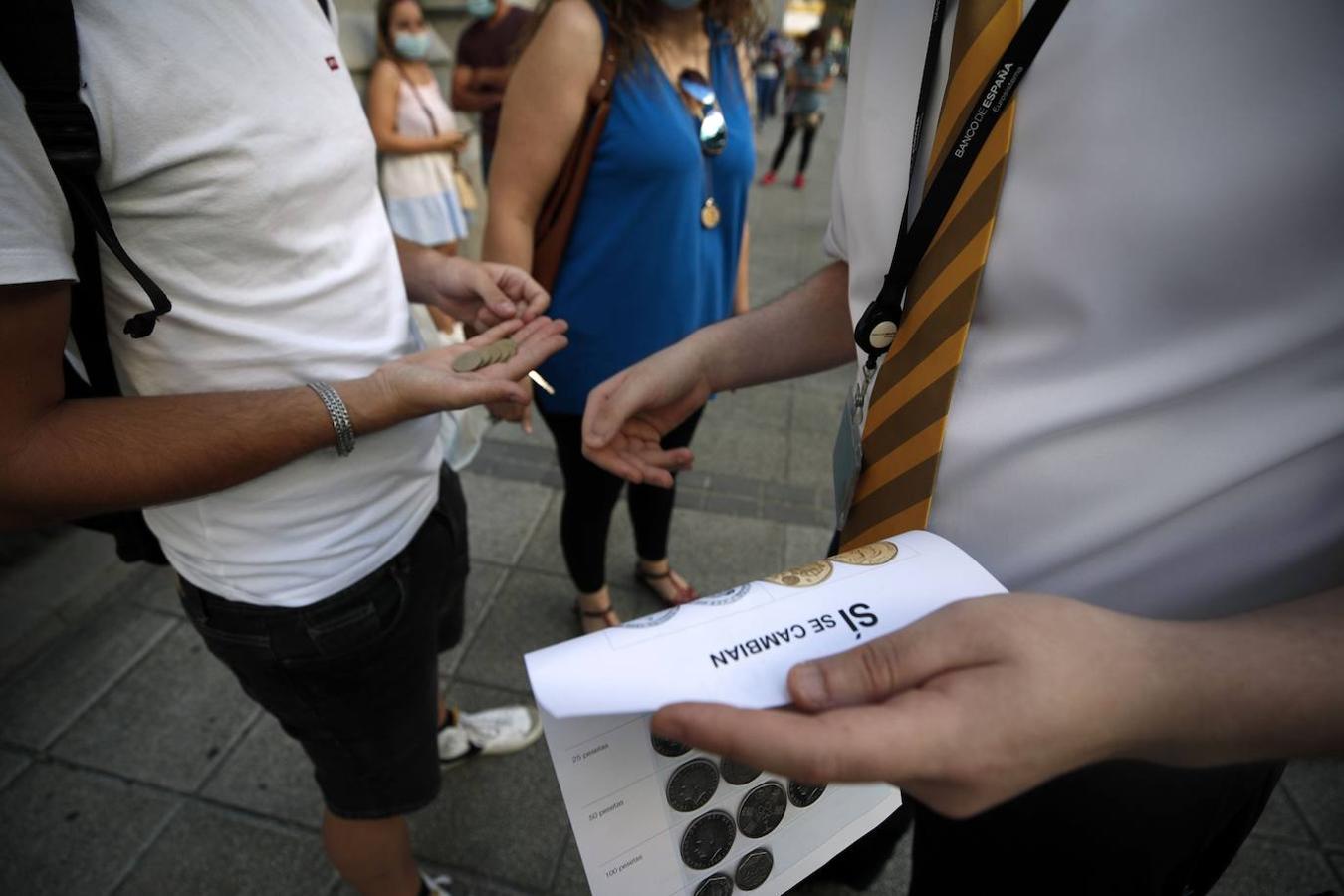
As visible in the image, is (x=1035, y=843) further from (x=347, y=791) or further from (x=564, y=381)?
(x=564, y=381)

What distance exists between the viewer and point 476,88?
459 cm

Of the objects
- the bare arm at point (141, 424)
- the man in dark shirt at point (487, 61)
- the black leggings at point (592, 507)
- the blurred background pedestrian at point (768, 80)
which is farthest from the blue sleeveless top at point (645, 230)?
the blurred background pedestrian at point (768, 80)

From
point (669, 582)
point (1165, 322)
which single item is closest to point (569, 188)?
point (1165, 322)

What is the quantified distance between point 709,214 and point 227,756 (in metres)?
2.25

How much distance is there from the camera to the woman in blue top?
5.25 feet

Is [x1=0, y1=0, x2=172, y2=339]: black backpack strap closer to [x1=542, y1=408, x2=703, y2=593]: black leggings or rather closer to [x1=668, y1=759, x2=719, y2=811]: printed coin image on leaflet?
[x1=668, y1=759, x2=719, y2=811]: printed coin image on leaflet

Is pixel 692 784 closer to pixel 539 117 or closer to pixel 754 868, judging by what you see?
pixel 754 868

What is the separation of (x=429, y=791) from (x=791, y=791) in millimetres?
1002

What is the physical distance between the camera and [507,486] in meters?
3.32

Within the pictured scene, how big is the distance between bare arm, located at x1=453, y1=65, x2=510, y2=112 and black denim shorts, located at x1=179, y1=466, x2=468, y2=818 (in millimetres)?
3894

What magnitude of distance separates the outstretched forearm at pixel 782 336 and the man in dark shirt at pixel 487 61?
3.67 m

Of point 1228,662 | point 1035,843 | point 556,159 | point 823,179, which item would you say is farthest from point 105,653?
point 823,179

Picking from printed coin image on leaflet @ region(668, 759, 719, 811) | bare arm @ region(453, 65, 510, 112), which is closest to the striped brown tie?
printed coin image on leaflet @ region(668, 759, 719, 811)

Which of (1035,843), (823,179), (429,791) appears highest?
(1035,843)
